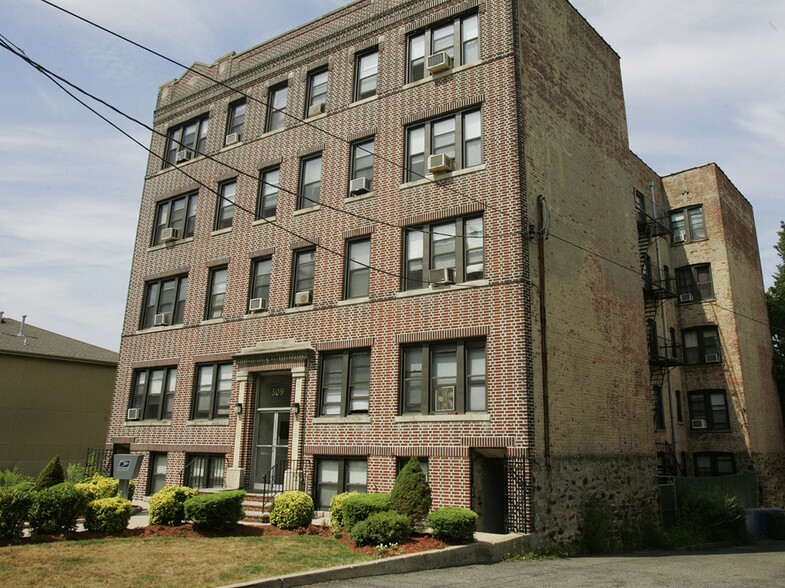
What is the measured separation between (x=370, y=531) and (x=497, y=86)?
1145cm

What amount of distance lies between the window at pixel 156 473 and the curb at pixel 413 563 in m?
12.4

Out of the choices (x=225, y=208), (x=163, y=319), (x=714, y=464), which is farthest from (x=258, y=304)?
(x=714, y=464)

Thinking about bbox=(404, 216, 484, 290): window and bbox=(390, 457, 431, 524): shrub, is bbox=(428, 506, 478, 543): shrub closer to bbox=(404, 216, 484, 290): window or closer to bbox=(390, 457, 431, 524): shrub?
bbox=(390, 457, 431, 524): shrub

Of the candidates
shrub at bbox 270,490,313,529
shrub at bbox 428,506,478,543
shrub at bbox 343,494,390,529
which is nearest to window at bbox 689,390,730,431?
shrub at bbox 428,506,478,543

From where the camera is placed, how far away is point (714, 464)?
86.1 feet

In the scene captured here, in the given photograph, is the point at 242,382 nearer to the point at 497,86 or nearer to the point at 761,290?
the point at 497,86

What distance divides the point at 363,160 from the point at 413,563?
11.8 metres

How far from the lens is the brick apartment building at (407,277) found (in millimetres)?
15078

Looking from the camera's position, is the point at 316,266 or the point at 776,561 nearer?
the point at 776,561

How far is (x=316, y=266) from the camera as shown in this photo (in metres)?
18.7

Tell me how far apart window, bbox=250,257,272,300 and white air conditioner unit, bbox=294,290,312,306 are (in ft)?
5.15

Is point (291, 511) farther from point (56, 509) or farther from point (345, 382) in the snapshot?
point (56, 509)

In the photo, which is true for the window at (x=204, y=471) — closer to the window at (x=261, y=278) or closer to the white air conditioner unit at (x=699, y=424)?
the window at (x=261, y=278)

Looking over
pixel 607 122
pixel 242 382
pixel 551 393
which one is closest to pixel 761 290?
pixel 607 122
